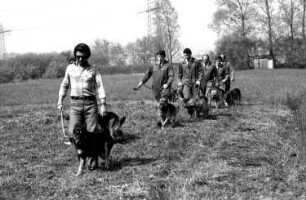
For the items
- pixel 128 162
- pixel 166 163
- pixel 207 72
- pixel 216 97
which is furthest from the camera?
pixel 216 97

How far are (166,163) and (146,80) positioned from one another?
11.3ft

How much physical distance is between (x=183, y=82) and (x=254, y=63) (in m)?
59.9

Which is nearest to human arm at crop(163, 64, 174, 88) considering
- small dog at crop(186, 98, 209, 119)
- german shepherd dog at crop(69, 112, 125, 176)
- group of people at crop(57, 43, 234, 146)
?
group of people at crop(57, 43, 234, 146)

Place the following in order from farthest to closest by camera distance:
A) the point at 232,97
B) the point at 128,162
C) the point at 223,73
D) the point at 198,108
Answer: the point at 232,97, the point at 223,73, the point at 198,108, the point at 128,162

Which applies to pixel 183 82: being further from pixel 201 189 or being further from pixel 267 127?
pixel 201 189

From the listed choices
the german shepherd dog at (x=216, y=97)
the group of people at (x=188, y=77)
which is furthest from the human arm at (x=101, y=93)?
the german shepherd dog at (x=216, y=97)

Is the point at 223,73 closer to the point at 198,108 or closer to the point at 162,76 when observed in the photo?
the point at 198,108

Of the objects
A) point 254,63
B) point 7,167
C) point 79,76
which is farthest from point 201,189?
point 254,63

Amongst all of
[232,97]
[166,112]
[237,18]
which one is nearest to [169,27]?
[237,18]

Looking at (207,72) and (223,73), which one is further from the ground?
(207,72)

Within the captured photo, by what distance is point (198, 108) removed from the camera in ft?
38.7

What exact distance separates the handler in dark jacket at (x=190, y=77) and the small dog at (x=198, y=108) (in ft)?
0.49

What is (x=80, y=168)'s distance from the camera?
6332 millimetres

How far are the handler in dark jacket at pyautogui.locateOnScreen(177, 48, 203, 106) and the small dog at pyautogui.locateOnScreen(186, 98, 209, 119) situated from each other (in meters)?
0.15
